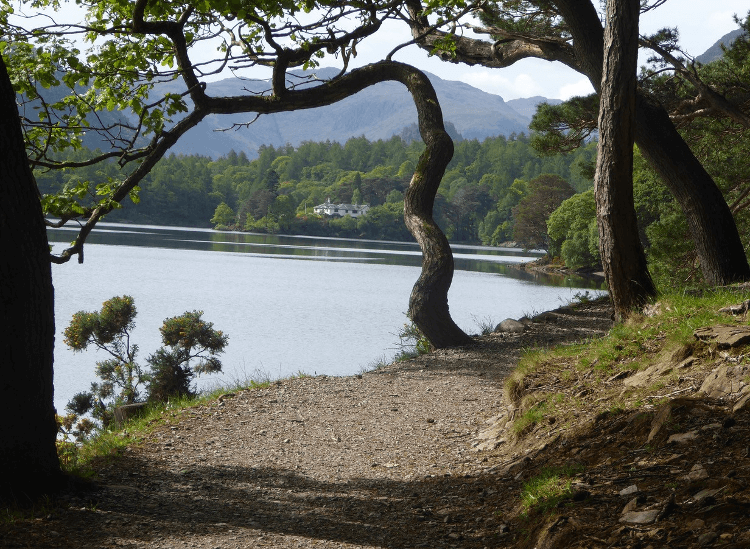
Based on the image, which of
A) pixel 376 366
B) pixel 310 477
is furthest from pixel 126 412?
pixel 376 366

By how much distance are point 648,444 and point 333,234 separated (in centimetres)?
9532

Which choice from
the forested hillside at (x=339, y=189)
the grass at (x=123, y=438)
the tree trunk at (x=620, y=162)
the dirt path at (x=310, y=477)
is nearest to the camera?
the dirt path at (x=310, y=477)

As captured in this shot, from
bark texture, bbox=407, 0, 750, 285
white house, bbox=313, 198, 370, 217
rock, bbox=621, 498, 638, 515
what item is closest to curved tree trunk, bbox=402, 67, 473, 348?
bark texture, bbox=407, 0, 750, 285

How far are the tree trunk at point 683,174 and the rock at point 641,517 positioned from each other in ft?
18.6

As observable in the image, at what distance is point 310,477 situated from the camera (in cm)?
523

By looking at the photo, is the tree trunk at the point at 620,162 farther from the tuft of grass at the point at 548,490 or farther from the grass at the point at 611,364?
the tuft of grass at the point at 548,490

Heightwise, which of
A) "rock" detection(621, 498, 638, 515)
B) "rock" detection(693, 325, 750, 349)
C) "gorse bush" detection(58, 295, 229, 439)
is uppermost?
"rock" detection(693, 325, 750, 349)

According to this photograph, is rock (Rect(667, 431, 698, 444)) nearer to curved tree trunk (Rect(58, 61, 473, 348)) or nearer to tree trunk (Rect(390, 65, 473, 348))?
tree trunk (Rect(390, 65, 473, 348))

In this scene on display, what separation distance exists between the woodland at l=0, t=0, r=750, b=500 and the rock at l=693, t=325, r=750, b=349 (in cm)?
161

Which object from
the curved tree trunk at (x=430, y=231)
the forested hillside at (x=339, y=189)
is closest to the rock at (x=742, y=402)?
the curved tree trunk at (x=430, y=231)

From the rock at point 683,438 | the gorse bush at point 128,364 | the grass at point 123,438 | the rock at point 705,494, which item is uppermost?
the rock at point 683,438

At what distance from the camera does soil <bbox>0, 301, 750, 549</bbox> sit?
3.13m

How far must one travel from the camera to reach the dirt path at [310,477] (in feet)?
12.7

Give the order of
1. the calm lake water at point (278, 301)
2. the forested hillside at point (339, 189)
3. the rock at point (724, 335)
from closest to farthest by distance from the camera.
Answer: the rock at point (724, 335) < the calm lake water at point (278, 301) < the forested hillside at point (339, 189)
